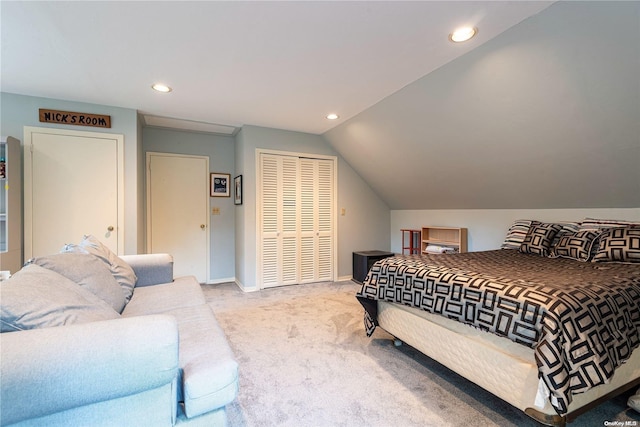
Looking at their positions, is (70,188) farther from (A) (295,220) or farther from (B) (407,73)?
(B) (407,73)

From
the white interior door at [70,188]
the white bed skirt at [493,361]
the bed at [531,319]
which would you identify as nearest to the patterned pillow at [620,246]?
the bed at [531,319]

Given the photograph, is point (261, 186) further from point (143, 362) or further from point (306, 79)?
point (143, 362)

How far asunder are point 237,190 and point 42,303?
3.25 m

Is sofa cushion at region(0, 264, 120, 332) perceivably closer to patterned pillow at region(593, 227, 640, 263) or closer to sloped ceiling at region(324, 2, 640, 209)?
sloped ceiling at region(324, 2, 640, 209)

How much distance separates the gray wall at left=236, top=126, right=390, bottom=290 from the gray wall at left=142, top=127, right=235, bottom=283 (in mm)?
216

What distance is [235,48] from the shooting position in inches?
79.7

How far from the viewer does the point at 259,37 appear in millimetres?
1896

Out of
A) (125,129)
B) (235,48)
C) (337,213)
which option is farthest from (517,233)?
(125,129)

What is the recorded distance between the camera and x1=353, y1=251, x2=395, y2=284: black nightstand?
13.9 ft

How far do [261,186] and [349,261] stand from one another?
6.20ft

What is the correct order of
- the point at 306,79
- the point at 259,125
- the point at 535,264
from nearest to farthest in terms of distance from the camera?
1. the point at 535,264
2. the point at 306,79
3. the point at 259,125

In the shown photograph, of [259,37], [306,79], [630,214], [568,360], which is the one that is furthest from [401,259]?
[630,214]

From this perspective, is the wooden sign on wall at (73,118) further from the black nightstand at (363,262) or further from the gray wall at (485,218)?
the gray wall at (485,218)

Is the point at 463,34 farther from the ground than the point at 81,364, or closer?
farther from the ground
